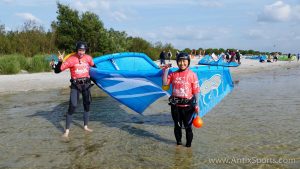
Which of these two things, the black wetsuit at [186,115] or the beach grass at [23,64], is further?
the beach grass at [23,64]

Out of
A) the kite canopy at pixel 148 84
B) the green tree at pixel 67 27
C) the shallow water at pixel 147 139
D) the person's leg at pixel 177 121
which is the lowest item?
the shallow water at pixel 147 139

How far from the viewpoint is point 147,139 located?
6879 mm

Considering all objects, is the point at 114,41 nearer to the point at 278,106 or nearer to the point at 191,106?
the point at 278,106

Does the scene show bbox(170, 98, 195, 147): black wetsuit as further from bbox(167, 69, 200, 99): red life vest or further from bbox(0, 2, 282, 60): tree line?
bbox(0, 2, 282, 60): tree line

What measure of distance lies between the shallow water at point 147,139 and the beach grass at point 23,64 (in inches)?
405

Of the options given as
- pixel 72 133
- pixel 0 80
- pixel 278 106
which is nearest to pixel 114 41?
pixel 0 80

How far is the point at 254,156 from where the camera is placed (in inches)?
226

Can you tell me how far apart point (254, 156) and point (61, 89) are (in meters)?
11.6

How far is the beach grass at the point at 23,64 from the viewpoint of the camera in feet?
66.9

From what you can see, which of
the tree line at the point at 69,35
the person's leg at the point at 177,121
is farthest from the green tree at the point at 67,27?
the person's leg at the point at 177,121

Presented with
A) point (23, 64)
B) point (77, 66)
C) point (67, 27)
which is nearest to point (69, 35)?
point (67, 27)

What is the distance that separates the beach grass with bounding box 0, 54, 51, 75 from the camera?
20.4 metres

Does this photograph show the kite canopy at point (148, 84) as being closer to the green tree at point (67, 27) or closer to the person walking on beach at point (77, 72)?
the person walking on beach at point (77, 72)

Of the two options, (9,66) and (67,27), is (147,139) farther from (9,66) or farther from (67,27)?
(67,27)
